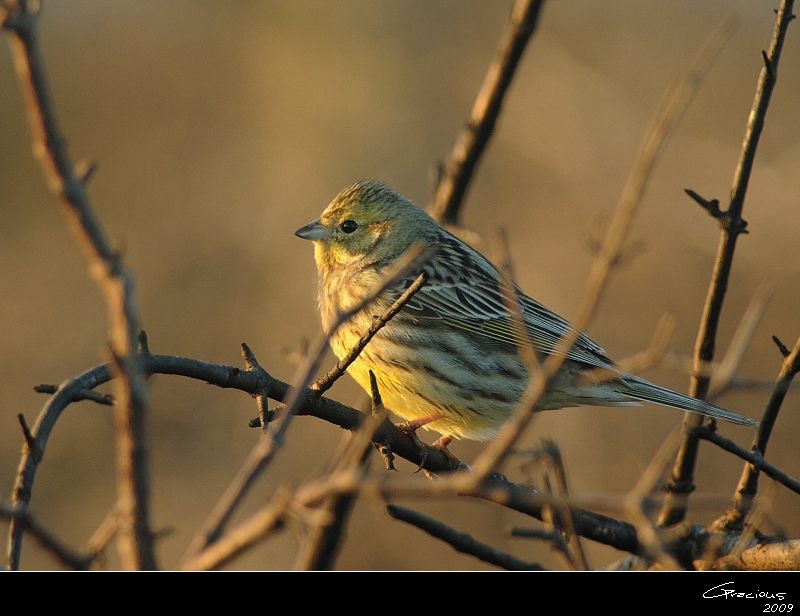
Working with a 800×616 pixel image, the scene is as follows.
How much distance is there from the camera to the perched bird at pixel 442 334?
5.88m

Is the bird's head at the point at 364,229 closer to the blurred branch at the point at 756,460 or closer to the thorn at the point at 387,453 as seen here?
the thorn at the point at 387,453

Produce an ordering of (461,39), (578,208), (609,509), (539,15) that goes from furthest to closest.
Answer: (461,39)
(578,208)
(539,15)
(609,509)

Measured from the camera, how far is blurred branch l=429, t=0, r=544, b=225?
5.72 m

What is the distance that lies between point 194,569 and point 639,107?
1212 cm

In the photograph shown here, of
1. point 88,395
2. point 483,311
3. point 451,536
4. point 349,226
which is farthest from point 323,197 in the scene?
point 88,395

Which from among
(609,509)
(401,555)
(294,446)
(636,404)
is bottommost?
(401,555)

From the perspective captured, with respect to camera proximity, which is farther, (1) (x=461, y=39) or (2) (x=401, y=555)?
(1) (x=461, y=39)

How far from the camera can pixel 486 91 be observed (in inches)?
236

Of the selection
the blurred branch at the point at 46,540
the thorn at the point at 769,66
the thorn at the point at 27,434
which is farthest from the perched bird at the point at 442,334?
the blurred branch at the point at 46,540

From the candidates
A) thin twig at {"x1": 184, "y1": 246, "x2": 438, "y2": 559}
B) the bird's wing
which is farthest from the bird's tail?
thin twig at {"x1": 184, "y1": 246, "x2": 438, "y2": 559}

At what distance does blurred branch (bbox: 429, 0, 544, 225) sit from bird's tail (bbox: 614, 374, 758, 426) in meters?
1.64

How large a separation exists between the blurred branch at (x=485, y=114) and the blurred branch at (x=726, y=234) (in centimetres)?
177
